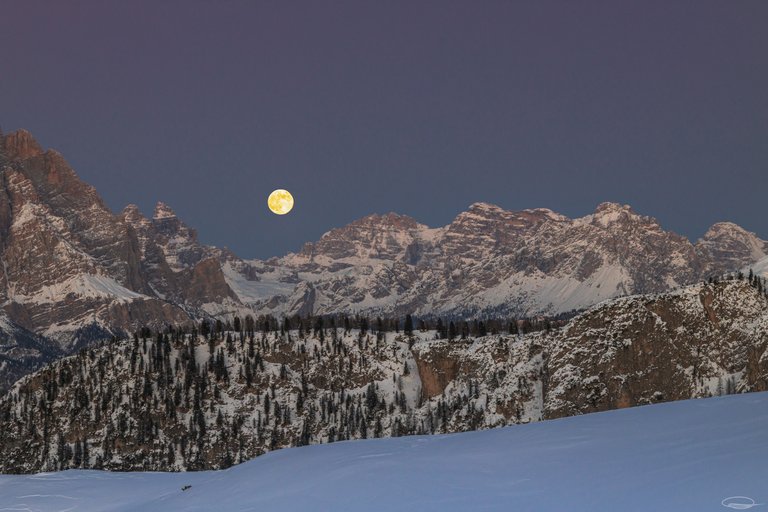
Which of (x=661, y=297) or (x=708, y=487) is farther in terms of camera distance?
(x=661, y=297)

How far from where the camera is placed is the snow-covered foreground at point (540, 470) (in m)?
21.3

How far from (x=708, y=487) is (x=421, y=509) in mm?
7055

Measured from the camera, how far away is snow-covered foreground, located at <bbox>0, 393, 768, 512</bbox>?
69.9 ft

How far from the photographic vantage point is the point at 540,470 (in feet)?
80.4

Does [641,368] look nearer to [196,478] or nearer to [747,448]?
[196,478]

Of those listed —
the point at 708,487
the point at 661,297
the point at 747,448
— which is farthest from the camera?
the point at 661,297

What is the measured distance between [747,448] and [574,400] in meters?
150

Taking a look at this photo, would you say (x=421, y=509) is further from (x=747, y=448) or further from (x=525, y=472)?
(x=747, y=448)

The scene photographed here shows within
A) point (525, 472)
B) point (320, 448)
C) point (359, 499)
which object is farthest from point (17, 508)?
point (525, 472)

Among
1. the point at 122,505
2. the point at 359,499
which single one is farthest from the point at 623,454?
the point at 122,505

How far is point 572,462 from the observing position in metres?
24.7

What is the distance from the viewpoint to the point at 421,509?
23.3 metres

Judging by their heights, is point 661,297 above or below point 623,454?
above

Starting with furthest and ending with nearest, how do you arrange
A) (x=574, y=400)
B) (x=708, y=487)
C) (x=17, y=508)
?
(x=574, y=400) < (x=17, y=508) < (x=708, y=487)
